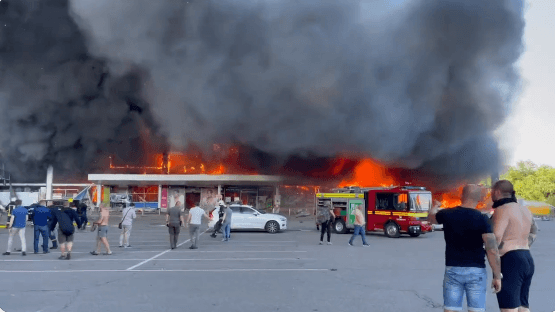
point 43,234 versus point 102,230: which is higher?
point 102,230

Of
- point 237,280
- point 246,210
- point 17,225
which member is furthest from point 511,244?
point 246,210

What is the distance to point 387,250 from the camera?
1488cm

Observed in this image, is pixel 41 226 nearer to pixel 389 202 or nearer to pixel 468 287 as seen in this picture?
pixel 468 287

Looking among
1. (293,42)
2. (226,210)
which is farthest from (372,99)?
(226,210)

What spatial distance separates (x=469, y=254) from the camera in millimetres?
4887

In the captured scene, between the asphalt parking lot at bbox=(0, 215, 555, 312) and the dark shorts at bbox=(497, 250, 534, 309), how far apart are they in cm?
200

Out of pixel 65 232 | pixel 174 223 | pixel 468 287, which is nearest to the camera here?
pixel 468 287

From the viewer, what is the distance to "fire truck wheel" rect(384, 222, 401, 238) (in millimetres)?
20016

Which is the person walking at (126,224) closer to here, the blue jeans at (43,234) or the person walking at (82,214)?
the blue jeans at (43,234)

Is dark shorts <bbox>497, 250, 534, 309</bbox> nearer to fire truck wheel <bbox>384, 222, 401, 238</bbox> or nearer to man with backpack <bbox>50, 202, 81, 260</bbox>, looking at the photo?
man with backpack <bbox>50, 202, 81, 260</bbox>

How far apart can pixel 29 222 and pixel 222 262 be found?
1724 centimetres

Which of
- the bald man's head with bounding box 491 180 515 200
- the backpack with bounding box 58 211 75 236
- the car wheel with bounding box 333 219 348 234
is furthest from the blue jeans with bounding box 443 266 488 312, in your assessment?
the car wheel with bounding box 333 219 348 234

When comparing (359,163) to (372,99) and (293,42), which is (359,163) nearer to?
(372,99)

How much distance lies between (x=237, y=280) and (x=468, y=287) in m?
5.01
